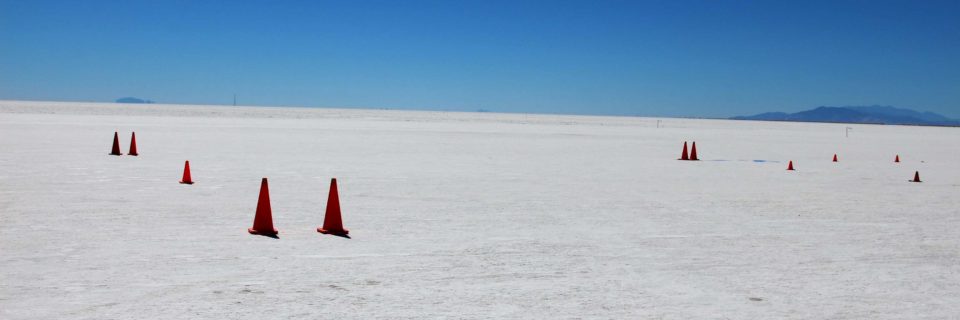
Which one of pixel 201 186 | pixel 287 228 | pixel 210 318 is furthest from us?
pixel 201 186

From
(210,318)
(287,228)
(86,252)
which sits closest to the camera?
(210,318)

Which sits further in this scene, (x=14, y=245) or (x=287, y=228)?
(x=287, y=228)

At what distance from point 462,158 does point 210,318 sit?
15600 mm

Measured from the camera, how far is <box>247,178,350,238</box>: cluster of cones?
7.84 meters

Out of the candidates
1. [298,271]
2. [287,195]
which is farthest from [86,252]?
[287,195]

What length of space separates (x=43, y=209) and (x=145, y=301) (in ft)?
16.0

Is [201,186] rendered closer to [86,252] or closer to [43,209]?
[43,209]

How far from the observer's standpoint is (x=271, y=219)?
7.85 m

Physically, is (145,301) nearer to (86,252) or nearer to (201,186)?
(86,252)

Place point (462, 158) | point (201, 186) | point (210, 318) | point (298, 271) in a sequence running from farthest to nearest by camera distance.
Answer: point (462, 158)
point (201, 186)
point (298, 271)
point (210, 318)

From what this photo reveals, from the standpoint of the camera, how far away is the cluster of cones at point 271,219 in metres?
7.84

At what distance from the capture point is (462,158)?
20.3 meters

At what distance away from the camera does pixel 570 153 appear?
77.7 feet

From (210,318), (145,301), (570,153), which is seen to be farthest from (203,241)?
(570,153)
